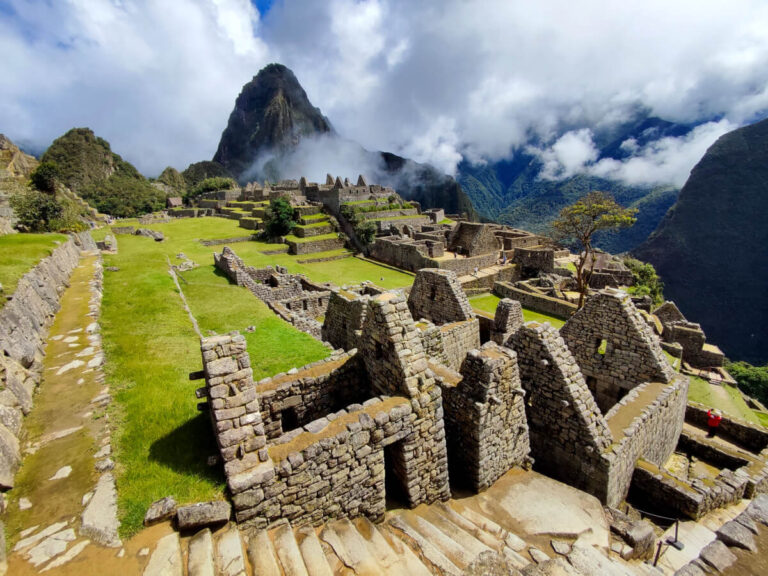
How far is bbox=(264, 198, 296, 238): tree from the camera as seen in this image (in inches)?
1871

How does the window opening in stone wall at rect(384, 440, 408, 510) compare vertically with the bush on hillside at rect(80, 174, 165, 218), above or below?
below

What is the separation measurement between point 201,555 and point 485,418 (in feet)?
14.5

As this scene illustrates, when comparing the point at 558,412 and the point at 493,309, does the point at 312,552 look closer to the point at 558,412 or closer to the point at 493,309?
the point at 558,412

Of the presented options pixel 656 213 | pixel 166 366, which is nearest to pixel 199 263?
pixel 166 366

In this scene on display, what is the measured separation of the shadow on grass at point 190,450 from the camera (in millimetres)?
4914

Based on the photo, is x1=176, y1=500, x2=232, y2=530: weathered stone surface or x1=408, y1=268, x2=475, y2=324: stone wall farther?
x1=408, y1=268, x2=475, y2=324: stone wall

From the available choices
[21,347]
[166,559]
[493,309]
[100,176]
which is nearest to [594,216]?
[493,309]

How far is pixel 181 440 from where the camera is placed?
578 centimetres

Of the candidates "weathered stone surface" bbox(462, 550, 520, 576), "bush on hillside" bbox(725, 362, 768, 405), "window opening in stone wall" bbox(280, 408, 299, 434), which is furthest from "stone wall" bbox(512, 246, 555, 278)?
"weathered stone surface" bbox(462, 550, 520, 576)

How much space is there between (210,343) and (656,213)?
16829 cm

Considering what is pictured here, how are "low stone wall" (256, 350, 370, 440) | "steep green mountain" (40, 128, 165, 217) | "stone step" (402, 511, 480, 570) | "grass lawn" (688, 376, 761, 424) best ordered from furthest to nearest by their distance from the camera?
"steep green mountain" (40, 128, 165, 217) < "grass lawn" (688, 376, 761, 424) < "low stone wall" (256, 350, 370, 440) < "stone step" (402, 511, 480, 570)

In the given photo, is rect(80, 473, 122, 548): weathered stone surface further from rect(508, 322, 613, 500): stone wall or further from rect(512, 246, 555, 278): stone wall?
rect(512, 246, 555, 278): stone wall

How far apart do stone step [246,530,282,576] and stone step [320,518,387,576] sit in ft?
2.59

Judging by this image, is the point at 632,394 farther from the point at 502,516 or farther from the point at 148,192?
the point at 148,192
